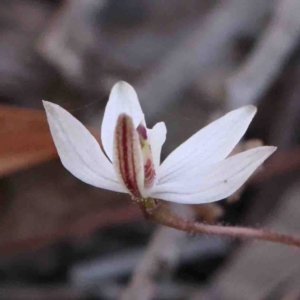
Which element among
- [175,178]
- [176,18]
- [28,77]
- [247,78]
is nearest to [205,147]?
[175,178]

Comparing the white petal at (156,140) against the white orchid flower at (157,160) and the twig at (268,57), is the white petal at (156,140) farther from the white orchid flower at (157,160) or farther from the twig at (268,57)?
the twig at (268,57)

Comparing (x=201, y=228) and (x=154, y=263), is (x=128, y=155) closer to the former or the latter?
(x=201, y=228)

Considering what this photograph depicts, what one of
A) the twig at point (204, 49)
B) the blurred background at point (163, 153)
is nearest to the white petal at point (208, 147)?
the blurred background at point (163, 153)

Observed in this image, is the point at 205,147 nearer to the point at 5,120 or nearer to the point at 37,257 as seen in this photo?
the point at 5,120

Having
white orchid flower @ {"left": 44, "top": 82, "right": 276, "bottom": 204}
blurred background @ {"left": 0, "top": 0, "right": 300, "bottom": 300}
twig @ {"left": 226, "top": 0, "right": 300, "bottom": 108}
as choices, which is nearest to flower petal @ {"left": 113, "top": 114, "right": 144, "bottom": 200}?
white orchid flower @ {"left": 44, "top": 82, "right": 276, "bottom": 204}

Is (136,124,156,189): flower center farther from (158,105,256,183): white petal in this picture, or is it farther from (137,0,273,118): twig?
(137,0,273,118): twig

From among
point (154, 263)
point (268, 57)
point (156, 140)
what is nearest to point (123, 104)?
point (156, 140)
